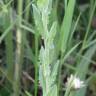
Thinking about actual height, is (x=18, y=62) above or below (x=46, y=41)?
below

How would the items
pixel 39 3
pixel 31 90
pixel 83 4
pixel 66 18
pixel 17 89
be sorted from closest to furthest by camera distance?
pixel 39 3, pixel 66 18, pixel 17 89, pixel 31 90, pixel 83 4

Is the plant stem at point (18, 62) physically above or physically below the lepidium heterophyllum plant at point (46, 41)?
below

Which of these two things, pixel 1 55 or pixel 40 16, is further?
pixel 1 55

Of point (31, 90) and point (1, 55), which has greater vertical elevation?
point (1, 55)

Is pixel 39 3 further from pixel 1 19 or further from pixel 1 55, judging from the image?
pixel 1 55

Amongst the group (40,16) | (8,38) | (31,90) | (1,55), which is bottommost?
(31,90)

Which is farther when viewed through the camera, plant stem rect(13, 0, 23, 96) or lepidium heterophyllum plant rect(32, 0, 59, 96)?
plant stem rect(13, 0, 23, 96)

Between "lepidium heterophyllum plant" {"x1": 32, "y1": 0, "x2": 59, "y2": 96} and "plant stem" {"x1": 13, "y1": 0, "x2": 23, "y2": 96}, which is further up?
"lepidium heterophyllum plant" {"x1": 32, "y1": 0, "x2": 59, "y2": 96}

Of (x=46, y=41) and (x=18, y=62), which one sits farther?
(x=18, y=62)

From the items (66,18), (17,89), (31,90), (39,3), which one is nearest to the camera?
(39,3)

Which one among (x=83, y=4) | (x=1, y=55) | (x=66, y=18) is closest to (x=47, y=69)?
(x=66, y=18)

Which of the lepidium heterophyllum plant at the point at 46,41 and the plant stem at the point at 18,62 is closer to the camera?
the lepidium heterophyllum plant at the point at 46,41
